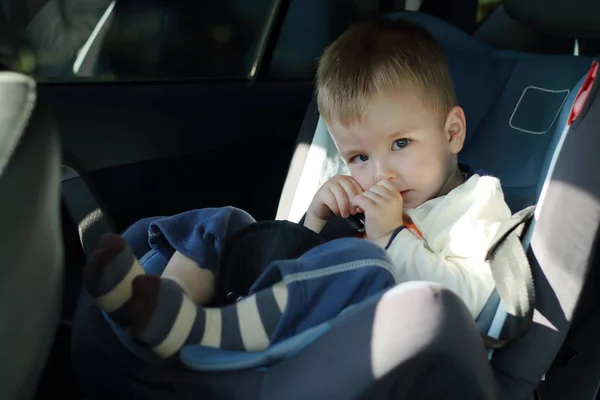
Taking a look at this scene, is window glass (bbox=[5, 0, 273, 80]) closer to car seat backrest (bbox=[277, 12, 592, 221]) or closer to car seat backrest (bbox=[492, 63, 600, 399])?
car seat backrest (bbox=[277, 12, 592, 221])

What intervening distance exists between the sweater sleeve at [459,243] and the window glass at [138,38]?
3.31 ft

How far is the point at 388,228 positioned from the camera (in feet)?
3.93

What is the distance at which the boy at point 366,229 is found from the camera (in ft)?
2.82

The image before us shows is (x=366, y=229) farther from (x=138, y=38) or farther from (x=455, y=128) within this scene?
(x=138, y=38)

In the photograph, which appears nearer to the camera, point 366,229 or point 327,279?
point 327,279

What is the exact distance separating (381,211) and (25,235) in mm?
654

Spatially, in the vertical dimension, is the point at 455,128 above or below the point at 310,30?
above

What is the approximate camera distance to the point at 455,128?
4.37 ft

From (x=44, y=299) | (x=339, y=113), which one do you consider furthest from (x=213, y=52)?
(x=44, y=299)

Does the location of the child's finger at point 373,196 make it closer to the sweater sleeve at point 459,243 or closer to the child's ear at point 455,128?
the sweater sleeve at point 459,243

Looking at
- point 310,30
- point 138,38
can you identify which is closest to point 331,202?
point 138,38

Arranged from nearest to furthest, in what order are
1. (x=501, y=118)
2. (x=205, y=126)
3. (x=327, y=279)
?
(x=327, y=279)
(x=501, y=118)
(x=205, y=126)

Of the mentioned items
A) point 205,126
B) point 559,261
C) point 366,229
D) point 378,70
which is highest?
point 378,70

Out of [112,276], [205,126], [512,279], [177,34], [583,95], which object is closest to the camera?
[112,276]
